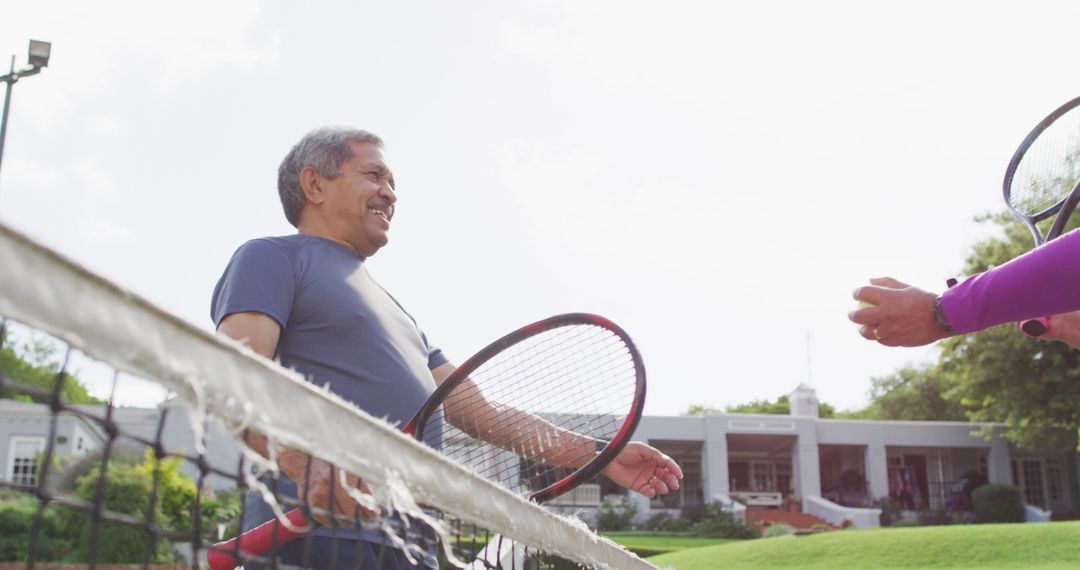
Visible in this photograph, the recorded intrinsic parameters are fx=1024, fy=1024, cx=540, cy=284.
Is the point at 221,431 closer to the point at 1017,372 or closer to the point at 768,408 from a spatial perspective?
the point at 1017,372

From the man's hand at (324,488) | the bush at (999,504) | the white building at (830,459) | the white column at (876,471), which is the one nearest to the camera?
the man's hand at (324,488)

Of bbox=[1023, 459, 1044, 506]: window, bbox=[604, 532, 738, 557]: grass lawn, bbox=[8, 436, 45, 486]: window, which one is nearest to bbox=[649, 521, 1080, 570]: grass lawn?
bbox=[604, 532, 738, 557]: grass lawn

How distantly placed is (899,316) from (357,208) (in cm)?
168

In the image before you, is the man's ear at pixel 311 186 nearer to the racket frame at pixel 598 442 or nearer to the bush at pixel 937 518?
the racket frame at pixel 598 442

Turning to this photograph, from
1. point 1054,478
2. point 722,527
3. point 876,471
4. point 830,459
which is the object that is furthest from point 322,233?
point 1054,478

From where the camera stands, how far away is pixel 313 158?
3.34m

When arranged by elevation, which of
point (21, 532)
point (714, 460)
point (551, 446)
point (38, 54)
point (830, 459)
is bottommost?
point (21, 532)

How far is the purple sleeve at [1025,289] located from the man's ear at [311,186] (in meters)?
1.93

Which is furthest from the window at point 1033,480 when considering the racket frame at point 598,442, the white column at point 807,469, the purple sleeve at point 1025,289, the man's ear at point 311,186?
the man's ear at point 311,186

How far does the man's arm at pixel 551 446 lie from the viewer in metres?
3.31

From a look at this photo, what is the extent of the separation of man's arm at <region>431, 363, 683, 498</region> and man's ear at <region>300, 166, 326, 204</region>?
793 mm

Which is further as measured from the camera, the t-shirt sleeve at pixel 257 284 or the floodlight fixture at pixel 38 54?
the floodlight fixture at pixel 38 54

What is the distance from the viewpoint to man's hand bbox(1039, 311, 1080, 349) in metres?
3.14

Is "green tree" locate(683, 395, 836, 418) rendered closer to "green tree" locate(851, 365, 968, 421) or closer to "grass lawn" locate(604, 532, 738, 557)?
"green tree" locate(851, 365, 968, 421)
